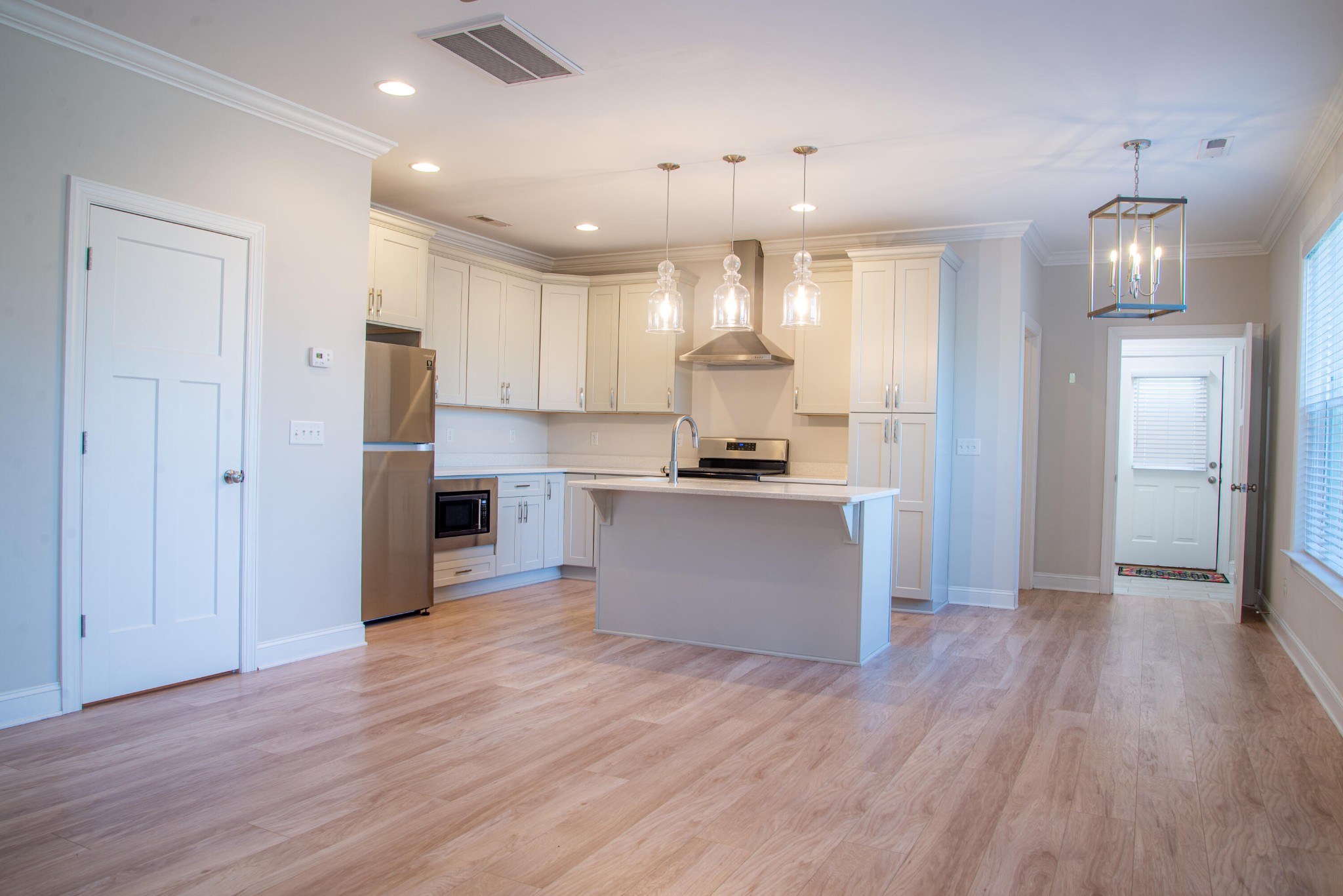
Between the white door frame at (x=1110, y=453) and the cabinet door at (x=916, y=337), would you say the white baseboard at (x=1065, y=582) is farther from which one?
Answer: the cabinet door at (x=916, y=337)

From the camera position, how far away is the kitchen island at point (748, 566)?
404cm

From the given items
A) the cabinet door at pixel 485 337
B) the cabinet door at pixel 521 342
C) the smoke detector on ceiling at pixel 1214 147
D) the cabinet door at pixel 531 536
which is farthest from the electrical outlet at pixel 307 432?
the smoke detector on ceiling at pixel 1214 147

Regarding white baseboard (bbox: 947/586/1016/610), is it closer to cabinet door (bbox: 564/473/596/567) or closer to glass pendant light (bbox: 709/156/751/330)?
cabinet door (bbox: 564/473/596/567)

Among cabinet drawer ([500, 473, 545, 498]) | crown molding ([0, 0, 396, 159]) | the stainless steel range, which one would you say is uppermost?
crown molding ([0, 0, 396, 159])

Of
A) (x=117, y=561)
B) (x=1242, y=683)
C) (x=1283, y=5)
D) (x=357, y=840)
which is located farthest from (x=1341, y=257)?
(x=117, y=561)

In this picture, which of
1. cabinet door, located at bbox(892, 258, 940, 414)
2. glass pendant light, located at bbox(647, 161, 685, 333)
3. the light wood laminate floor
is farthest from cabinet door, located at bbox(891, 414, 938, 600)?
glass pendant light, located at bbox(647, 161, 685, 333)

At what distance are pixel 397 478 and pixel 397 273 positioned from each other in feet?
4.14

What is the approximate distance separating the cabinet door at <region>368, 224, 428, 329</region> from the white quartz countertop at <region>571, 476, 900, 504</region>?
1.65 metres

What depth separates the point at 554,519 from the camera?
6309 millimetres

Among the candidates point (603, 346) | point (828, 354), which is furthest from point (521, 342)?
point (828, 354)

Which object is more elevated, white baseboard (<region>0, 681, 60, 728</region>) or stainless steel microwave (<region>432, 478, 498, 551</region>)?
stainless steel microwave (<region>432, 478, 498, 551</region>)

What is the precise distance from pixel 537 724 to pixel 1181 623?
427 centimetres

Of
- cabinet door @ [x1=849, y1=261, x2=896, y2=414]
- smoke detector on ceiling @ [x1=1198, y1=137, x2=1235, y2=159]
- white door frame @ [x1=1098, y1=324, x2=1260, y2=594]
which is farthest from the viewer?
white door frame @ [x1=1098, y1=324, x2=1260, y2=594]

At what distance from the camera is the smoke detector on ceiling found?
3.93 m
